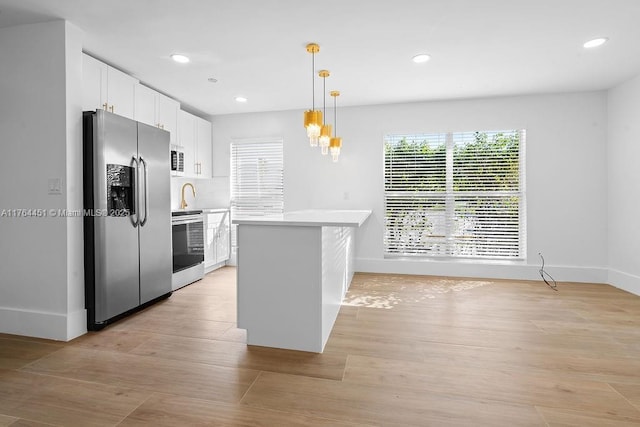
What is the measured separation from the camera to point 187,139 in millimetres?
4527

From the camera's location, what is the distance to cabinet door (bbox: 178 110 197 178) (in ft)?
14.4

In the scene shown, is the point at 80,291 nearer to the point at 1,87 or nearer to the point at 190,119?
the point at 1,87

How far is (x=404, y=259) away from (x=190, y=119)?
12.2 ft

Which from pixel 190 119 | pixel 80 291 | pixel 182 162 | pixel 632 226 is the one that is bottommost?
pixel 80 291

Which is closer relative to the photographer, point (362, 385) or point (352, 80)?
point (362, 385)

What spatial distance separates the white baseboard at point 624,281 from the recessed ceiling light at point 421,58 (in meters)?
3.46

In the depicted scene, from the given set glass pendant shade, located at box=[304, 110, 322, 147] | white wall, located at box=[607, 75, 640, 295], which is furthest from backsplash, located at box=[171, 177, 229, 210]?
white wall, located at box=[607, 75, 640, 295]

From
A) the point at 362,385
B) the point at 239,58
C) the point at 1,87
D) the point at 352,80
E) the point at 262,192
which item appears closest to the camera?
the point at 362,385

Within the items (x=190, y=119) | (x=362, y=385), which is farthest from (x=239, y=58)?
(x=362, y=385)

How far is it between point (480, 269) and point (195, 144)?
14.7ft

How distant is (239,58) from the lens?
309 centimetres

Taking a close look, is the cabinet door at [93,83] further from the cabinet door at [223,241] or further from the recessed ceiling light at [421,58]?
the recessed ceiling light at [421,58]

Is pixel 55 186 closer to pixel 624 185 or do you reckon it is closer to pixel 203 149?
pixel 203 149

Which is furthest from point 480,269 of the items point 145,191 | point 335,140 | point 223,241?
point 145,191
